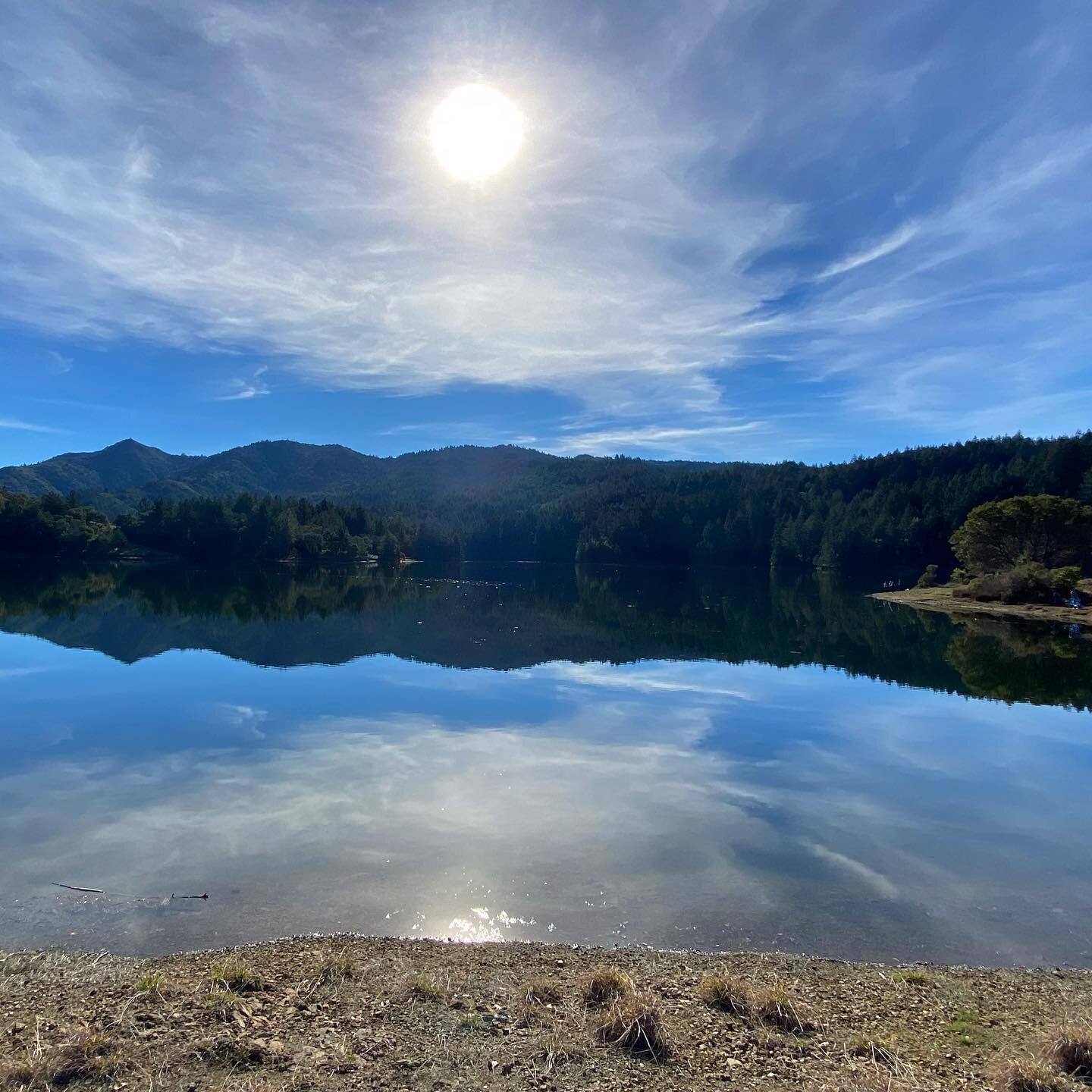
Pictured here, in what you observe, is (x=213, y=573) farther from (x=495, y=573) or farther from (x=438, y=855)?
(x=438, y=855)

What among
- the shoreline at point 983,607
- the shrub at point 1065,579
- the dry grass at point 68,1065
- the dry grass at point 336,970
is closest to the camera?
the dry grass at point 68,1065

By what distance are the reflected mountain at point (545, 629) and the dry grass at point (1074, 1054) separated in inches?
1011

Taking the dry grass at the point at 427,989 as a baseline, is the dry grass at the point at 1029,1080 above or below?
above

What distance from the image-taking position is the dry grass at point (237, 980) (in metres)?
7.91

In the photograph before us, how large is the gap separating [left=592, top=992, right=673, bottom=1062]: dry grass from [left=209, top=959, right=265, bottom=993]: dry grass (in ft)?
12.2

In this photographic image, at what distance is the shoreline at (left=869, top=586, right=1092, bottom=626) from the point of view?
5344 cm

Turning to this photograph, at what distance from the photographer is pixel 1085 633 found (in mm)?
46469

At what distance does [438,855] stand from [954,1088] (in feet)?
28.2

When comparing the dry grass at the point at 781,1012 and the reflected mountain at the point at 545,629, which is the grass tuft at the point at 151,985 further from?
the reflected mountain at the point at 545,629

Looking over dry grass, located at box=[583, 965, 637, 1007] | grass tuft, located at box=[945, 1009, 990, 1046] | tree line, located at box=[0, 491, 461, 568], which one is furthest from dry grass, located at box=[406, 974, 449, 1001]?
tree line, located at box=[0, 491, 461, 568]

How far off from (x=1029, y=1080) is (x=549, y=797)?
10.7 meters

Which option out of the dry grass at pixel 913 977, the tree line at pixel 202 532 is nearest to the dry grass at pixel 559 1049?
the dry grass at pixel 913 977

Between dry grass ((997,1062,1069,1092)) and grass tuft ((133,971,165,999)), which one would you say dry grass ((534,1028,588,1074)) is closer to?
dry grass ((997,1062,1069,1092))

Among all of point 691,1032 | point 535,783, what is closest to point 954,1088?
point 691,1032
